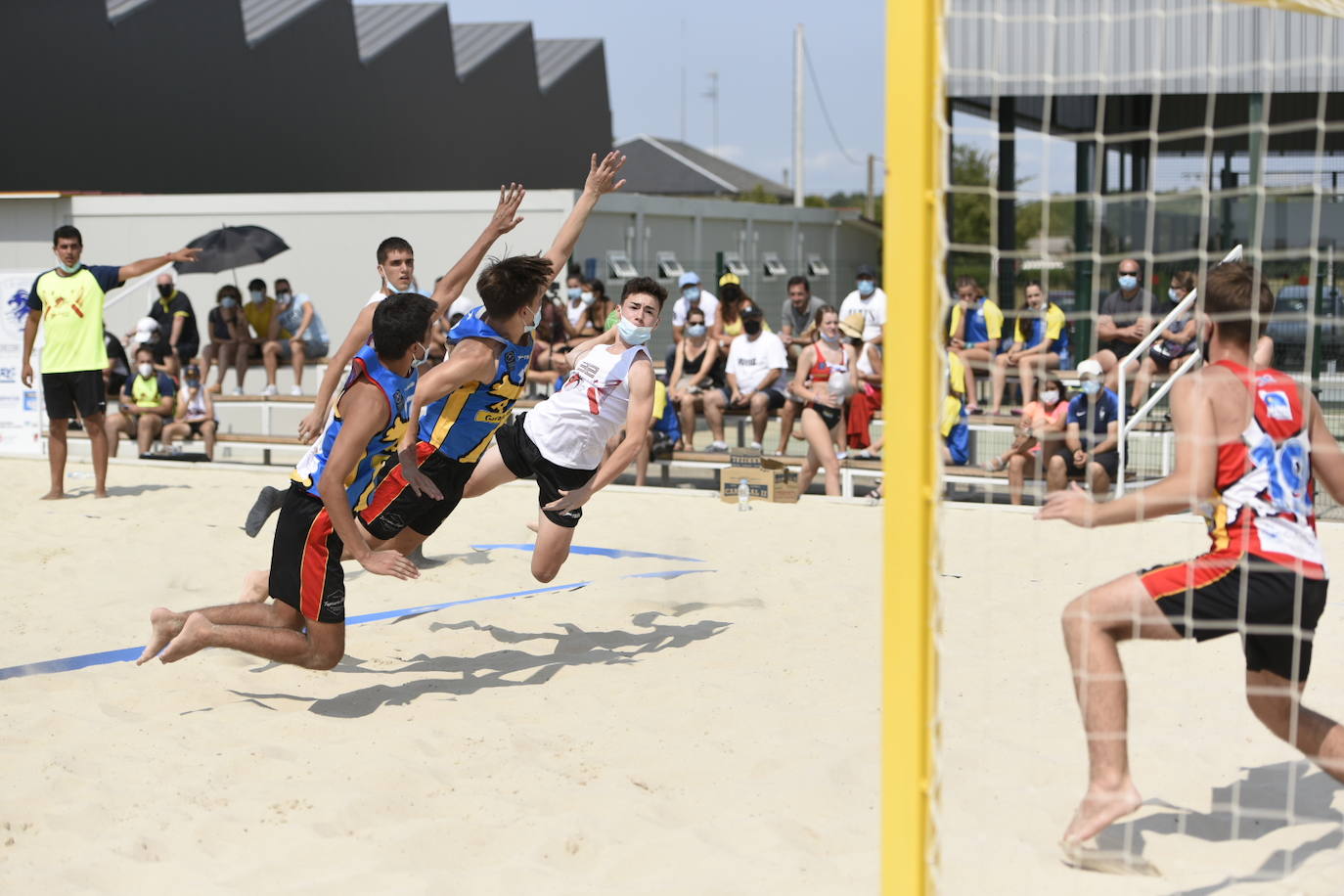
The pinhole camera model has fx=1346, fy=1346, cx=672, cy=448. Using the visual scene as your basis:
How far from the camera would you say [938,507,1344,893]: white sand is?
139 inches

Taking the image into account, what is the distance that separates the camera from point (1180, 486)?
126 inches

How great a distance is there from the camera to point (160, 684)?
5.19m

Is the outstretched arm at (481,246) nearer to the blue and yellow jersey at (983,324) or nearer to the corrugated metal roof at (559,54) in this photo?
the blue and yellow jersey at (983,324)

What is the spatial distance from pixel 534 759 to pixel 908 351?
2277mm

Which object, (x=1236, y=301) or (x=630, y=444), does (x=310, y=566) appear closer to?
(x=630, y=444)

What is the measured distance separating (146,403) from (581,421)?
25.3ft

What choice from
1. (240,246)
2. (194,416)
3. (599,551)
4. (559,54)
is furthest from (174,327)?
(559,54)

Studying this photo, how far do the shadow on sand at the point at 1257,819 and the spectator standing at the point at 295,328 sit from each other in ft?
37.2

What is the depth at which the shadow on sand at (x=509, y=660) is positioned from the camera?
5.10 m

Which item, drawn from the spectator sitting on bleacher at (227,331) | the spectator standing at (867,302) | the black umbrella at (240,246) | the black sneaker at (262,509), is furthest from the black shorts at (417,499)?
the spectator sitting on bleacher at (227,331)

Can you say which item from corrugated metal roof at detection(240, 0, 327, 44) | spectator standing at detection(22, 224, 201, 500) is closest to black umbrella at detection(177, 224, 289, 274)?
spectator standing at detection(22, 224, 201, 500)

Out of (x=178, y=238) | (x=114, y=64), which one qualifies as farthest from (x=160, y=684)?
(x=114, y=64)

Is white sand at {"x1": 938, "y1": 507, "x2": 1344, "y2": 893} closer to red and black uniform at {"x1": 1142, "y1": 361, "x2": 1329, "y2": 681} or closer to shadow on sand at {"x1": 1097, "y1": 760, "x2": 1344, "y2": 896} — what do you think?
shadow on sand at {"x1": 1097, "y1": 760, "x2": 1344, "y2": 896}

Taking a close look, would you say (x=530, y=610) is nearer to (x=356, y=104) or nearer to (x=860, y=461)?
(x=860, y=461)
